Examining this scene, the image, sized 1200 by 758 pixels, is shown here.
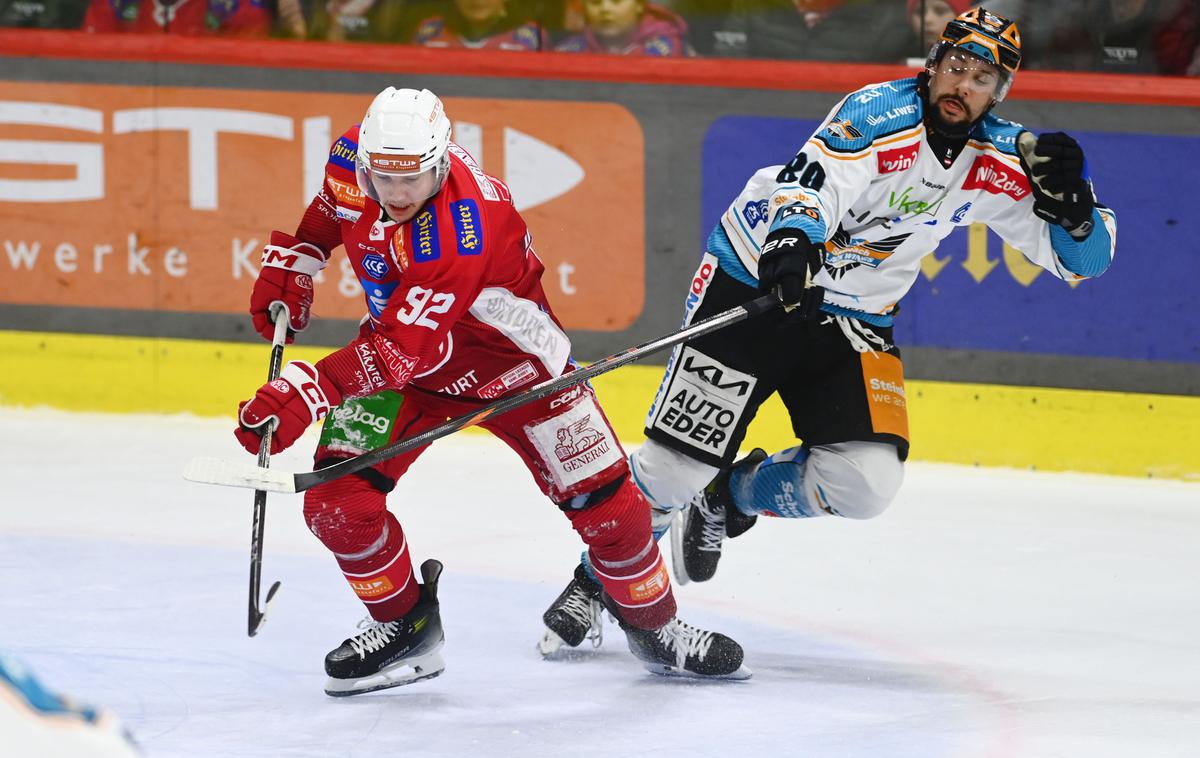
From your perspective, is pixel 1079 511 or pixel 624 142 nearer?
pixel 1079 511

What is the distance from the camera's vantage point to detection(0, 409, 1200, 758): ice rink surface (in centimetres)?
344

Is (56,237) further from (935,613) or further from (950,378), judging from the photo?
(935,613)

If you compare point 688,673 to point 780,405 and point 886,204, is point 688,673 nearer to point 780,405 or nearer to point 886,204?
point 886,204

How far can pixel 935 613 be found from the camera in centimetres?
434

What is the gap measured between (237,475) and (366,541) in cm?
31

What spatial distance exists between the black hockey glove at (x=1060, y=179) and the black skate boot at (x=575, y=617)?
4.38ft

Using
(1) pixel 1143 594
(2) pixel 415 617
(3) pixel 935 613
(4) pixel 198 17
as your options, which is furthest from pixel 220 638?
(4) pixel 198 17

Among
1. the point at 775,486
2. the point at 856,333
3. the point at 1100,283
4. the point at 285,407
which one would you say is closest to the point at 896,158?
the point at 856,333

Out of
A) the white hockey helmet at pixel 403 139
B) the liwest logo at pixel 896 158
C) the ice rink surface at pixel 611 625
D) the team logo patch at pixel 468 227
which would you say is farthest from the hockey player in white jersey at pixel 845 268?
the white hockey helmet at pixel 403 139

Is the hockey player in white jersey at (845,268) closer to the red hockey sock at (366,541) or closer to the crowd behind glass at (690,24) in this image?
the red hockey sock at (366,541)

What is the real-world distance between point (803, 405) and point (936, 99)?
77cm

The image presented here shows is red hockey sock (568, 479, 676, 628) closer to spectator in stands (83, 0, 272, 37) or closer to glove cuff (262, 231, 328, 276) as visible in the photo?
glove cuff (262, 231, 328, 276)

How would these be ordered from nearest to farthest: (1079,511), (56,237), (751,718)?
(751,718) → (1079,511) → (56,237)

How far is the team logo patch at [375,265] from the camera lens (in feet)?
11.4
